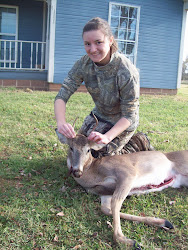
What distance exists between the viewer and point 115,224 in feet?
8.93

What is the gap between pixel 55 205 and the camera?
323 centimetres

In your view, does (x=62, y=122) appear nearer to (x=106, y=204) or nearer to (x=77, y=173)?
(x=77, y=173)

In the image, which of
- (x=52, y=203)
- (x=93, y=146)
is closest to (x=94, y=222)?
(x=52, y=203)

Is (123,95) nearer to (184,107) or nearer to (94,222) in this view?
(94,222)

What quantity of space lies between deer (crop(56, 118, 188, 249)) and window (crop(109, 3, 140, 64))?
378 inches

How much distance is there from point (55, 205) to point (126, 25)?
11.3 m

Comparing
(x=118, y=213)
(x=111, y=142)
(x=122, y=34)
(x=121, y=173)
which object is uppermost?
(x=122, y=34)

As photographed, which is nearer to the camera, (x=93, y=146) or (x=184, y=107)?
(x=93, y=146)

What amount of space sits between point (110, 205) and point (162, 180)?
99cm

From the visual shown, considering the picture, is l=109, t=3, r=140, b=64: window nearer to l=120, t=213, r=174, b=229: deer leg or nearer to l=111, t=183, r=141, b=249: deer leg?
l=111, t=183, r=141, b=249: deer leg

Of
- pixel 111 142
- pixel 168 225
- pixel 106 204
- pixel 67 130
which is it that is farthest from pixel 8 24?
pixel 168 225

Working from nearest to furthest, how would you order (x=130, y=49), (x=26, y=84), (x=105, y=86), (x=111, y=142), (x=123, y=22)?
(x=105, y=86)
(x=111, y=142)
(x=26, y=84)
(x=123, y=22)
(x=130, y=49)

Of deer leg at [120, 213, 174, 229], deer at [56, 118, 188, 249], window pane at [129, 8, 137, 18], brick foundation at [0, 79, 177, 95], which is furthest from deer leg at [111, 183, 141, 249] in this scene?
window pane at [129, 8, 137, 18]

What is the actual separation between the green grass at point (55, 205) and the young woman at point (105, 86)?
0.77m
